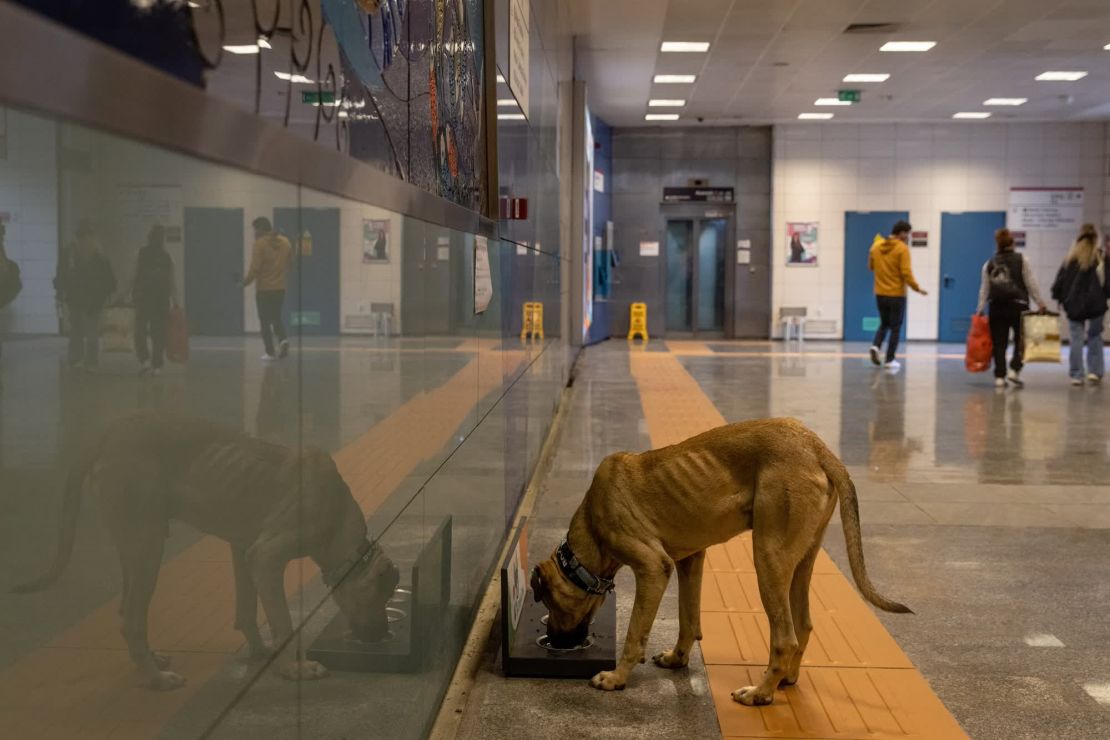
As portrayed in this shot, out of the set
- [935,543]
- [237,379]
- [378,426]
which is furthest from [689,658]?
[237,379]

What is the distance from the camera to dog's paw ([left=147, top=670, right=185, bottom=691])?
1312 millimetres

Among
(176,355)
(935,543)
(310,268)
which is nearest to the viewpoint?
(176,355)

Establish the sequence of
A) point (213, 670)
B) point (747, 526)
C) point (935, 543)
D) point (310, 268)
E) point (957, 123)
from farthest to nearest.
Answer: point (957, 123)
point (935, 543)
point (747, 526)
point (310, 268)
point (213, 670)

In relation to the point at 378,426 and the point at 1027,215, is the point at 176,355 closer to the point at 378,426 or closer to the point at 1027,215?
the point at 378,426

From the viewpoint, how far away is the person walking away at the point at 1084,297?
13938 millimetres

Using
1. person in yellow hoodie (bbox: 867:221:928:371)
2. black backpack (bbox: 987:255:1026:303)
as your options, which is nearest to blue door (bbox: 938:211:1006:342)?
person in yellow hoodie (bbox: 867:221:928:371)

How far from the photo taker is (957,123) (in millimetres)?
23672

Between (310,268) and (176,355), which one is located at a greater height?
(310,268)

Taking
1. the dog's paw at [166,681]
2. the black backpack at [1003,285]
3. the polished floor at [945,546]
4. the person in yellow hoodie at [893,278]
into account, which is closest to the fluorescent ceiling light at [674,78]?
the person in yellow hoodie at [893,278]

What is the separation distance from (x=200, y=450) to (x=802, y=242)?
23.7 metres

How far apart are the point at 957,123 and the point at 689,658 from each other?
22.2 m

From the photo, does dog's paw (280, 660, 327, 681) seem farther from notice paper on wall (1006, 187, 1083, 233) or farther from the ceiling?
notice paper on wall (1006, 187, 1083, 233)

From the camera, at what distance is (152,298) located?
4.15ft

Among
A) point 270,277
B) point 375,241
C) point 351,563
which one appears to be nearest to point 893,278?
point 375,241
